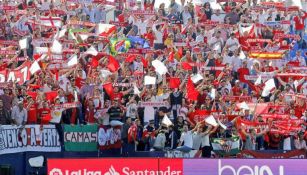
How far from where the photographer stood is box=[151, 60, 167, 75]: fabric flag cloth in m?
32.9

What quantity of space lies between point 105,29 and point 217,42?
331cm

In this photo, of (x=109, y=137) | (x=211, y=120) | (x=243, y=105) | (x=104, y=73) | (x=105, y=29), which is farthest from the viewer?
(x=105, y=29)

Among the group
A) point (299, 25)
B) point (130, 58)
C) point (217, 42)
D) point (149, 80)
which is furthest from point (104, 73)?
point (299, 25)

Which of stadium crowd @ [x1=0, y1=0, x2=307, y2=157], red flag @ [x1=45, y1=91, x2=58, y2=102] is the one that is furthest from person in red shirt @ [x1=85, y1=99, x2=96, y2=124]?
red flag @ [x1=45, y1=91, x2=58, y2=102]

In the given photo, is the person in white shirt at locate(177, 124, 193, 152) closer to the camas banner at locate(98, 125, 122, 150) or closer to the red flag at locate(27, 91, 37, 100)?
the camas banner at locate(98, 125, 122, 150)

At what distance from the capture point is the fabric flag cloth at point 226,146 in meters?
30.1

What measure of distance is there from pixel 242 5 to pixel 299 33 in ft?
8.04

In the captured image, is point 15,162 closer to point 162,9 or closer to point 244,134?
point 244,134

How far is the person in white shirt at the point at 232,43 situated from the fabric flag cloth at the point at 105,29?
3375 millimetres

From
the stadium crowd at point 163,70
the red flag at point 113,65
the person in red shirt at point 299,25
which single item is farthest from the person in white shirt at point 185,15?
the red flag at point 113,65

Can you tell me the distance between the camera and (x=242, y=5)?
39.8 metres

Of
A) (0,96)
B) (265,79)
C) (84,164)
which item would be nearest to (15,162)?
(0,96)

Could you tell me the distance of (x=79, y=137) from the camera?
30.4 m

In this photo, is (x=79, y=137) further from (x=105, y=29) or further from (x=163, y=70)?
(x=105, y=29)
